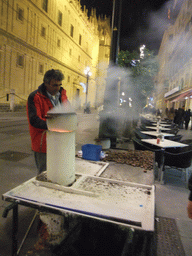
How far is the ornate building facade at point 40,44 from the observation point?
1802 centimetres

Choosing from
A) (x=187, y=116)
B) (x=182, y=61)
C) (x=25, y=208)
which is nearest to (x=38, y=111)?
(x=25, y=208)

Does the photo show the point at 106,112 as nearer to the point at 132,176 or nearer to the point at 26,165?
the point at 26,165

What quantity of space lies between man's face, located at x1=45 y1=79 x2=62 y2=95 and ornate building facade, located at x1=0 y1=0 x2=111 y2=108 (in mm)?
6552

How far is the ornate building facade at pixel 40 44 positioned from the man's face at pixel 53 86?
6.55m

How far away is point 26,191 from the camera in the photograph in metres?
1.41

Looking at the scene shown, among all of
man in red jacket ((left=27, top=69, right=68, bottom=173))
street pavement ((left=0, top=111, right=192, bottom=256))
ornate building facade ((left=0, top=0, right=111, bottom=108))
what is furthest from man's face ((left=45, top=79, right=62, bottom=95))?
ornate building facade ((left=0, top=0, right=111, bottom=108))

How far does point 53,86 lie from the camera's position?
210 centimetres

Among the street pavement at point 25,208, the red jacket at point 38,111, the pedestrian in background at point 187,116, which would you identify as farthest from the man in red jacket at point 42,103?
the pedestrian in background at point 187,116

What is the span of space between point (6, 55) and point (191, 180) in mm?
19988

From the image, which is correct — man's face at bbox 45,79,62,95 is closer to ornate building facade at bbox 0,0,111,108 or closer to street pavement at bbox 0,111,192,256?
street pavement at bbox 0,111,192,256

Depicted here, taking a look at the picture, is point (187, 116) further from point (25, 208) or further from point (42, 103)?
point (42, 103)

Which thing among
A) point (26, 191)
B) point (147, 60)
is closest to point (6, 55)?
point (147, 60)

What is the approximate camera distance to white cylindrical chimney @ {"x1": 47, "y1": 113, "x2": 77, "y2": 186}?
4.65ft

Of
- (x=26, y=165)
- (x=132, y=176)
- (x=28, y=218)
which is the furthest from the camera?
(x=26, y=165)
